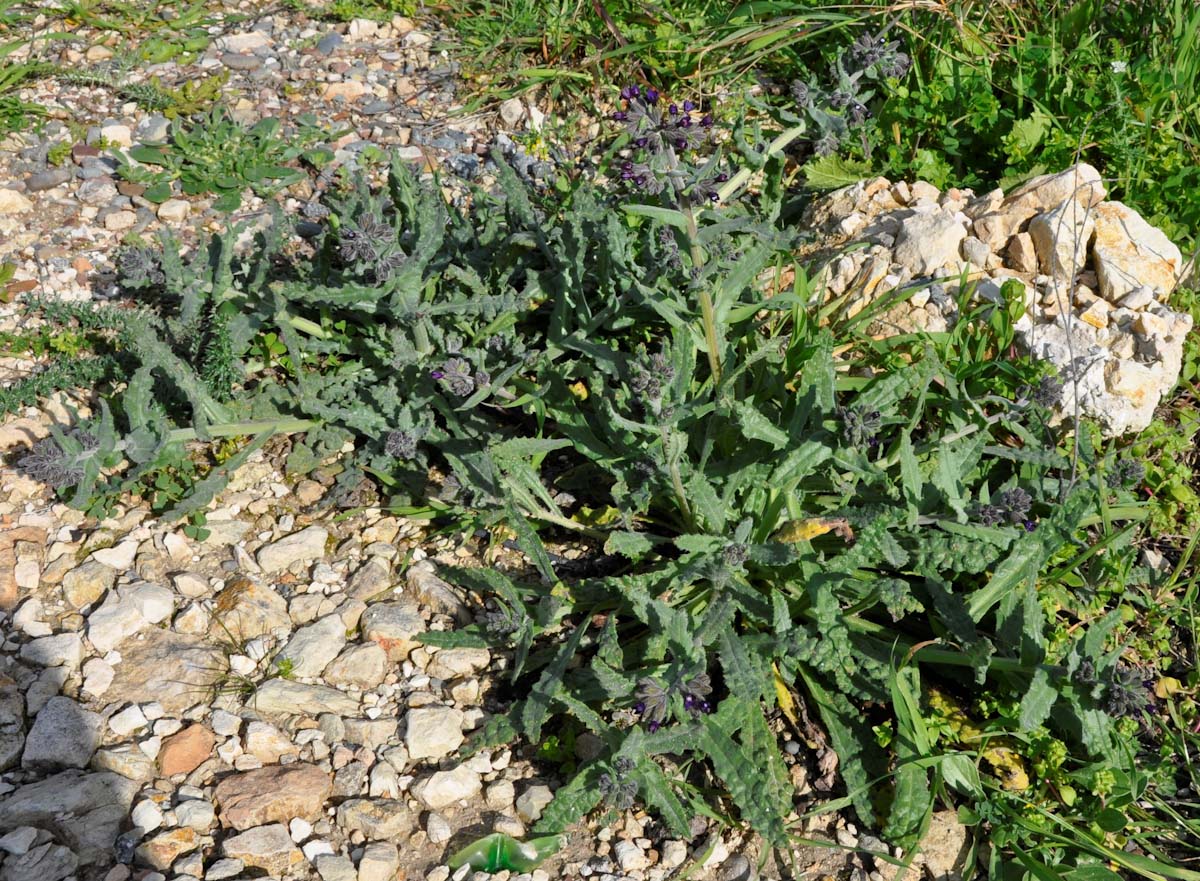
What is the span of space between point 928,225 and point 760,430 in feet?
4.63

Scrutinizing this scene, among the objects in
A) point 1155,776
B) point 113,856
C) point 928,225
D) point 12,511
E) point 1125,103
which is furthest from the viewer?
point 1125,103

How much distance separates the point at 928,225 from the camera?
404 centimetres

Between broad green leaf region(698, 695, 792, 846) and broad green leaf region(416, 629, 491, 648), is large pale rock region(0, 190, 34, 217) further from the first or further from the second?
broad green leaf region(698, 695, 792, 846)

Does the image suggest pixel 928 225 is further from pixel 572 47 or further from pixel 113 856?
pixel 113 856

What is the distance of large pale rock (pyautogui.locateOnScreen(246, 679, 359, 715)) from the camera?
3105 mm

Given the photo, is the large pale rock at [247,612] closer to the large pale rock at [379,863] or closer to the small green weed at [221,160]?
the large pale rock at [379,863]

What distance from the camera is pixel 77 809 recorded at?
2.75m

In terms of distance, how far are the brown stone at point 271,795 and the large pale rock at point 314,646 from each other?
346 millimetres

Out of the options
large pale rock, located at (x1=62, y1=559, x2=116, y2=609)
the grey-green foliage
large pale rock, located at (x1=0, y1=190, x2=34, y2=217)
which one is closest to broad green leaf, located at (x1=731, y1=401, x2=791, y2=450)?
the grey-green foliage

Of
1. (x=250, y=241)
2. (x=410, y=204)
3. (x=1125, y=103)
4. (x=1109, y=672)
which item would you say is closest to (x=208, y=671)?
(x=410, y=204)

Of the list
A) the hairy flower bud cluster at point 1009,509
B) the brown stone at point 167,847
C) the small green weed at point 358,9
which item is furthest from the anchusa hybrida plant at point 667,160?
the small green weed at point 358,9

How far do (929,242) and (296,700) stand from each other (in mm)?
2712

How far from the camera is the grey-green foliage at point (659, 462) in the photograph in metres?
2.96

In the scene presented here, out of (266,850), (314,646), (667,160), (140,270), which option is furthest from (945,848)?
(140,270)
